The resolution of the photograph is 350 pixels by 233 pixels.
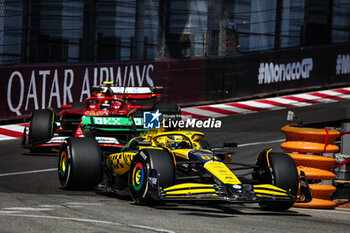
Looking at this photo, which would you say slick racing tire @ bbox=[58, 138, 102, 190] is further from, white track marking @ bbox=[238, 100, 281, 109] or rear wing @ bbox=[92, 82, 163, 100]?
white track marking @ bbox=[238, 100, 281, 109]

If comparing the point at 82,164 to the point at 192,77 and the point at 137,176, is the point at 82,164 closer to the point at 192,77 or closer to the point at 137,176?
the point at 137,176

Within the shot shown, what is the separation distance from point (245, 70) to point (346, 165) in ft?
37.2

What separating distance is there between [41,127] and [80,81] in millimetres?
5314

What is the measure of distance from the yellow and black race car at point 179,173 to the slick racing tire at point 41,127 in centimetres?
309

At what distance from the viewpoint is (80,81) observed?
19203 mm

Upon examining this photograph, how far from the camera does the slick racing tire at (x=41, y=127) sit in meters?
14.0

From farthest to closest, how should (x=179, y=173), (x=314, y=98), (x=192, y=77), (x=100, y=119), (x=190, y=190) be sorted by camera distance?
(x=314, y=98) < (x=192, y=77) < (x=100, y=119) < (x=179, y=173) < (x=190, y=190)

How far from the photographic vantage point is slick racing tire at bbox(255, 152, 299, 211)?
30.6 ft

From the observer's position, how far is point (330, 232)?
7891 millimetres

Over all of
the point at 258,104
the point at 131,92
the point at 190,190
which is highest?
the point at 131,92

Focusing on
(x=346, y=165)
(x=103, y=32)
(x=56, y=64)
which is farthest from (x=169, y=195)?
(x=103, y=32)

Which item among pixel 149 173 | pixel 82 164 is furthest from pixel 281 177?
pixel 82 164

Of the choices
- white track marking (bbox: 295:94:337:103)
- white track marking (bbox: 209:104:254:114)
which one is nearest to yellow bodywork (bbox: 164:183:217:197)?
white track marking (bbox: 209:104:254:114)

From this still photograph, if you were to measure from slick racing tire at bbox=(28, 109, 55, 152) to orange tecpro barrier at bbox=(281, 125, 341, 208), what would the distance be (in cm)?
529
